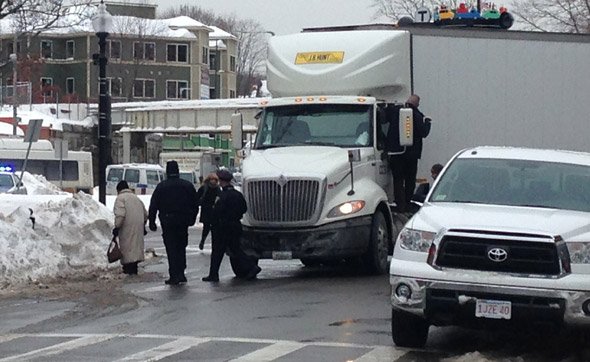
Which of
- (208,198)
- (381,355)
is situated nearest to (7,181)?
(208,198)

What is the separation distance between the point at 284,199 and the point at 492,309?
24.6 ft

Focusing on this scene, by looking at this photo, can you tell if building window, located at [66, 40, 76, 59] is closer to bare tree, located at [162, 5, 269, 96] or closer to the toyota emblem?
bare tree, located at [162, 5, 269, 96]

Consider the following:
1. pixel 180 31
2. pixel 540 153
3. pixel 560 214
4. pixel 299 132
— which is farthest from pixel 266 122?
pixel 180 31

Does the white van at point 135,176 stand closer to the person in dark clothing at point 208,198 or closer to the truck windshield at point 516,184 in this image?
the person in dark clothing at point 208,198

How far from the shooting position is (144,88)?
104 m

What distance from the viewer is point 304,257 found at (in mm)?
18203

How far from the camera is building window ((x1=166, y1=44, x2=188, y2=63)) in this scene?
343 ft

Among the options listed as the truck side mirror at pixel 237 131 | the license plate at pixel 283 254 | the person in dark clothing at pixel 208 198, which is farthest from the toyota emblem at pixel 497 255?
the person in dark clothing at pixel 208 198

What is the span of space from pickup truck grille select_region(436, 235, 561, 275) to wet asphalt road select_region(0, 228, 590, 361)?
0.85 m

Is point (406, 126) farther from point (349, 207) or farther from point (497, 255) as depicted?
point (497, 255)

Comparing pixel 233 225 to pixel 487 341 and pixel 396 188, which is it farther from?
pixel 487 341

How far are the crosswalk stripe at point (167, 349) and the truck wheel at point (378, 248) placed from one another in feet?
21.2

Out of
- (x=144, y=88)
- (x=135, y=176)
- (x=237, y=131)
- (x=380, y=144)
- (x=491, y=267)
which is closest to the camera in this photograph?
(x=491, y=267)

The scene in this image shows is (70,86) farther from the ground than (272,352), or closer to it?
farther from the ground
